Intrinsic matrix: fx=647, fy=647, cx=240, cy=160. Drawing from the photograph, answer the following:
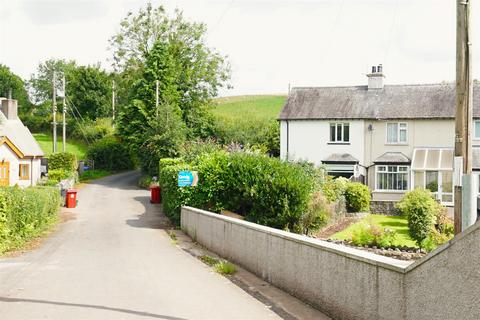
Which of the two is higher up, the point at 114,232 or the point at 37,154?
the point at 37,154

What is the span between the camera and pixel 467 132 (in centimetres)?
1053

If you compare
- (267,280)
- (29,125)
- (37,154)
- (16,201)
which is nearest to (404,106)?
(37,154)

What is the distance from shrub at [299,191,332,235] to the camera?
88.9ft

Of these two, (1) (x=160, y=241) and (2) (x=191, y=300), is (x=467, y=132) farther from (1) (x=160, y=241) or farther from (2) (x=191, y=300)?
(1) (x=160, y=241)

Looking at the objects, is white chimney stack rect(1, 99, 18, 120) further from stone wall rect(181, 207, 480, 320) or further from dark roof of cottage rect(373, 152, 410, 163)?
stone wall rect(181, 207, 480, 320)

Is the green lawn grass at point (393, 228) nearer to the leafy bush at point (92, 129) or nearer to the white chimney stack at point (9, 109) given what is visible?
the white chimney stack at point (9, 109)

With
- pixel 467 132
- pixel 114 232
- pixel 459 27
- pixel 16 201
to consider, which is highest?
pixel 459 27

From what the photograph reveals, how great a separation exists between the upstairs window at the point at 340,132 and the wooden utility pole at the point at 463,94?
119 ft

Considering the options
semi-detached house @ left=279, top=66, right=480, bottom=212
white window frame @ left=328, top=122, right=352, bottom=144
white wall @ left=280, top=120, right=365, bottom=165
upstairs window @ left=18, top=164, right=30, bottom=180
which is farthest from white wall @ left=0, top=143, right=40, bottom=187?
white window frame @ left=328, top=122, right=352, bottom=144

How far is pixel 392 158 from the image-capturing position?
44875mm

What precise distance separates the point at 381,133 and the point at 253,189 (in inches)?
927

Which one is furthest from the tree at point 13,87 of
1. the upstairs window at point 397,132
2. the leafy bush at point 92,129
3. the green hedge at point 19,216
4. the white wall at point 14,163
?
the green hedge at point 19,216

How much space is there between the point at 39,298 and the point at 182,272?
420 cm

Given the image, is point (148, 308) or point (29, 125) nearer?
point (148, 308)
